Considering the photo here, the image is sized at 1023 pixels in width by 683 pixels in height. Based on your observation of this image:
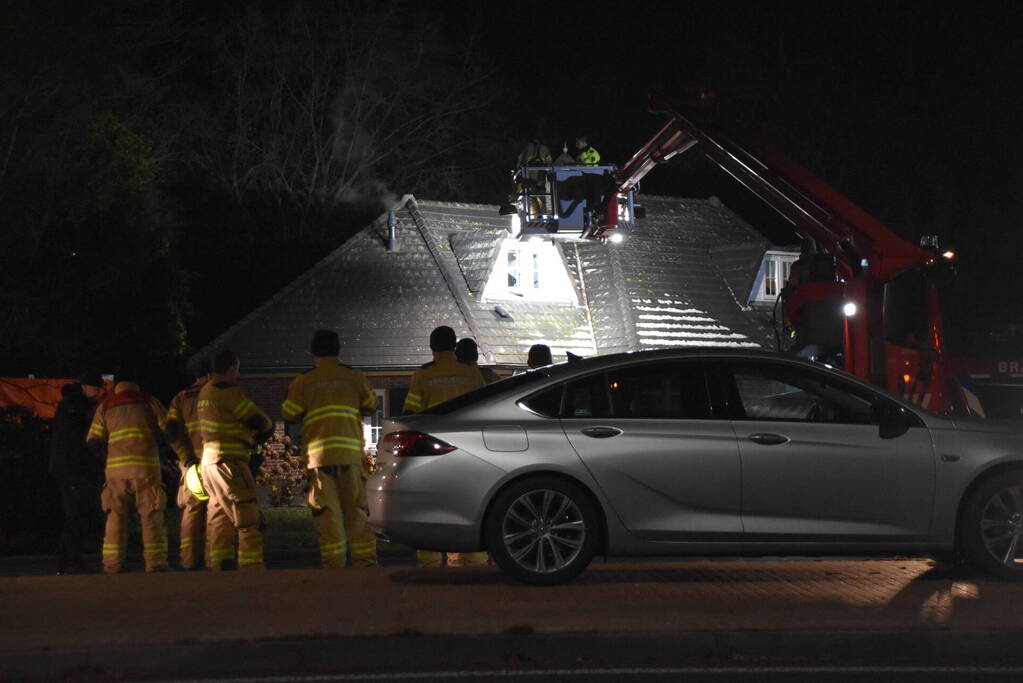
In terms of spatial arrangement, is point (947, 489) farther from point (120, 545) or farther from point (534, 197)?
point (534, 197)

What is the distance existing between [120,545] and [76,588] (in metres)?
2.45

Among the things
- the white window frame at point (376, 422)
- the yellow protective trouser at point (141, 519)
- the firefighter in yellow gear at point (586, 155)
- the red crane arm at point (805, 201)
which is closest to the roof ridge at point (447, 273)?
the white window frame at point (376, 422)

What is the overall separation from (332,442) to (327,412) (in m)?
0.23

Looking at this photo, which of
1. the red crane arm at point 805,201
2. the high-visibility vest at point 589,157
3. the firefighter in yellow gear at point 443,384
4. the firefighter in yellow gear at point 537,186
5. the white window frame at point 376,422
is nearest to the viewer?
the firefighter in yellow gear at point 443,384

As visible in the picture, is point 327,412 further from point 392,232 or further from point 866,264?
point 392,232

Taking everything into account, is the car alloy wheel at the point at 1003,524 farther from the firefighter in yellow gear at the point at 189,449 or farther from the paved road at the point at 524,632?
the firefighter in yellow gear at the point at 189,449

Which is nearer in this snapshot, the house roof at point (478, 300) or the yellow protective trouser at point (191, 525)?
the yellow protective trouser at point (191, 525)

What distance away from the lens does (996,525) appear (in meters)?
9.86

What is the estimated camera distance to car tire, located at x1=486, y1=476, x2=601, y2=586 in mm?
9547

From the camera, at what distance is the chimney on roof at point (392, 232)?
33.2 metres

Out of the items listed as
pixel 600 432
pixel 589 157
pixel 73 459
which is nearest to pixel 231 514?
pixel 73 459

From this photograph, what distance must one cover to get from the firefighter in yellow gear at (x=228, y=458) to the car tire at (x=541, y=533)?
285 cm

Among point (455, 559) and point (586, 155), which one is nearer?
point (455, 559)

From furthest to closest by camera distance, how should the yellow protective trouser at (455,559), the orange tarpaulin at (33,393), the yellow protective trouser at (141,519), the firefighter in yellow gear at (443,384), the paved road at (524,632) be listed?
the orange tarpaulin at (33,393)
the yellow protective trouser at (141,519)
the firefighter in yellow gear at (443,384)
the yellow protective trouser at (455,559)
the paved road at (524,632)
